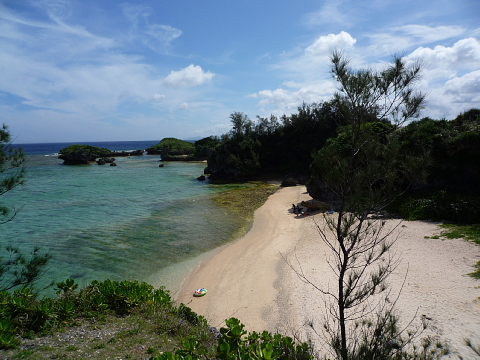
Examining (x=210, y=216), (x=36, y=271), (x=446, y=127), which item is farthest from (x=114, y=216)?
(x=446, y=127)

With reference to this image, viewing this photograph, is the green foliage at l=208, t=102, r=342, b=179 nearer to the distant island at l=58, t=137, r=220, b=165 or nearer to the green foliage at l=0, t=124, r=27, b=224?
the distant island at l=58, t=137, r=220, b=165

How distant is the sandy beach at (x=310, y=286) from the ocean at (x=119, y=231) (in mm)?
2000

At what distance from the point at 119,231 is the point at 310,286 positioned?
519 inches

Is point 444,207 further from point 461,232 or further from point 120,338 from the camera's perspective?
point 120,338

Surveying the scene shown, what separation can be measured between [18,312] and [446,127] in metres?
24.3

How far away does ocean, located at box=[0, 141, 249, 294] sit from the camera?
42.1 feet

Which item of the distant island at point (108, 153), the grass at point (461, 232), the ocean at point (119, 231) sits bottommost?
the ocean at point (119, 231)

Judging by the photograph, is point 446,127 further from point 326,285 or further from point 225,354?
point 225,354

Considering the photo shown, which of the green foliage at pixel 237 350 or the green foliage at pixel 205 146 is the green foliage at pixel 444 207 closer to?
the green foliage at pixel 237 350

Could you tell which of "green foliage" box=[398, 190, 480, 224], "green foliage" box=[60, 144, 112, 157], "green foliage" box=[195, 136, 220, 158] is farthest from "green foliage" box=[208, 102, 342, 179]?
"green foliage" box=[60, 144, 112, 157]

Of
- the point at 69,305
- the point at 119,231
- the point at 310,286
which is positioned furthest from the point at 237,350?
the point at 119,231

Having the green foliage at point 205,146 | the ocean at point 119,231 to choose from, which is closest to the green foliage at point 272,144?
the ocean at point 119,231

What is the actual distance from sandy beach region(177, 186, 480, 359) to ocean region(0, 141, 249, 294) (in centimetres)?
200

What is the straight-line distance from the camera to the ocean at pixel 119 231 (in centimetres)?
1283
